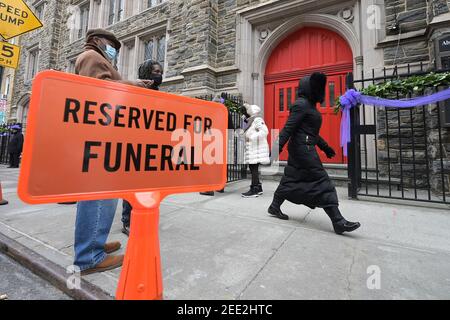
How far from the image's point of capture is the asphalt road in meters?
1.70

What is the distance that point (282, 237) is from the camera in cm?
254

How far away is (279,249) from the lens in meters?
2.23

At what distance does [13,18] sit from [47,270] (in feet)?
15.7

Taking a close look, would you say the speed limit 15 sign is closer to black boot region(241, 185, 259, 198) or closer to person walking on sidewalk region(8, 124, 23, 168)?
black boot region(241, 185, 259, 198)

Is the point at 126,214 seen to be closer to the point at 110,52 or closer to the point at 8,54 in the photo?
the point at 110,52

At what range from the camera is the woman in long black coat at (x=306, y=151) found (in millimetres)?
2811

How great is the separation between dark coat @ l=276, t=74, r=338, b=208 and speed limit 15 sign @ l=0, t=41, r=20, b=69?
5.32 meters

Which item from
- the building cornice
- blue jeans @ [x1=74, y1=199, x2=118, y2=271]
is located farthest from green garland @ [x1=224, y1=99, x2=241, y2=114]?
blue jeans @ [x1=74, y1=199, x2=118, y2=271]

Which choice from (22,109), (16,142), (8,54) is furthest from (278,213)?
(22,109)

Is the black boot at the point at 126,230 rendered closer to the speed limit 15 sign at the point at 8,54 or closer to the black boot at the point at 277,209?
the black boot at the point at 277,209

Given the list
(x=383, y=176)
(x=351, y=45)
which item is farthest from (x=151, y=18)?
(x=383, y=176)
